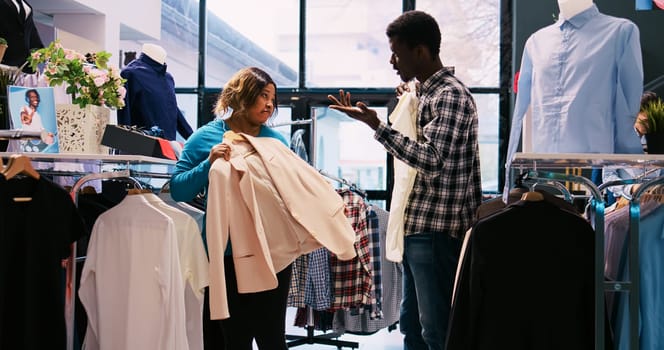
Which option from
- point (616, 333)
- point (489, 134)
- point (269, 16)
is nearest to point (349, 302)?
point (616, 333)

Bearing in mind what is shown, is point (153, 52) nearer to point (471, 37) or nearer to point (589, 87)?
point (589, 87)

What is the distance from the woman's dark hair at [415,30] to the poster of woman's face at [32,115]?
4.39 feet

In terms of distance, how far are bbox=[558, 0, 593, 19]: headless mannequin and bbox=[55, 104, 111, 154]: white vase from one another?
1911mm

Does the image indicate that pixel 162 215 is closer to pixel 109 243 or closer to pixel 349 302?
pixel 109 243

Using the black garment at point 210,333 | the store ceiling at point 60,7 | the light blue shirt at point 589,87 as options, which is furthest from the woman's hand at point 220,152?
the store ceiling at point 60,7

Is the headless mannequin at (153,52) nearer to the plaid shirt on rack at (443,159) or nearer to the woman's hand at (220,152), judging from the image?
the woman's hand at (220,152)

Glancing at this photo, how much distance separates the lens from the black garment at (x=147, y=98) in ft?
13.1

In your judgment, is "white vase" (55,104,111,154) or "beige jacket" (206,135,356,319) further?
"white vase" (55,104,111,154)

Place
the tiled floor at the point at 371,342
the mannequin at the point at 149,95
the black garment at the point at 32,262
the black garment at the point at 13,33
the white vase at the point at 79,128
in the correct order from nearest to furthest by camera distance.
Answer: the black garment at the point at 32,262
the white vase at the point at 79,128
the black garment at the point at 13,33
the mannequin at the point at 149,95
the tiled floor at the point at 371,342

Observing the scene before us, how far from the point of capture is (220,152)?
2.47m

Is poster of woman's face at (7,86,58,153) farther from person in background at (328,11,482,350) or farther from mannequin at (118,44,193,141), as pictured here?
mannequin at (118,44,193,141)

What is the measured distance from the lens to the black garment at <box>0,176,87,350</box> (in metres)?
2.36

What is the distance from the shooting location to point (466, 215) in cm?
246

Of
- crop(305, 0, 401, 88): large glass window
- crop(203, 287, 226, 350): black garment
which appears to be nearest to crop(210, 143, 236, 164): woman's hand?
crop(203, 287, 226, 350): black garment
